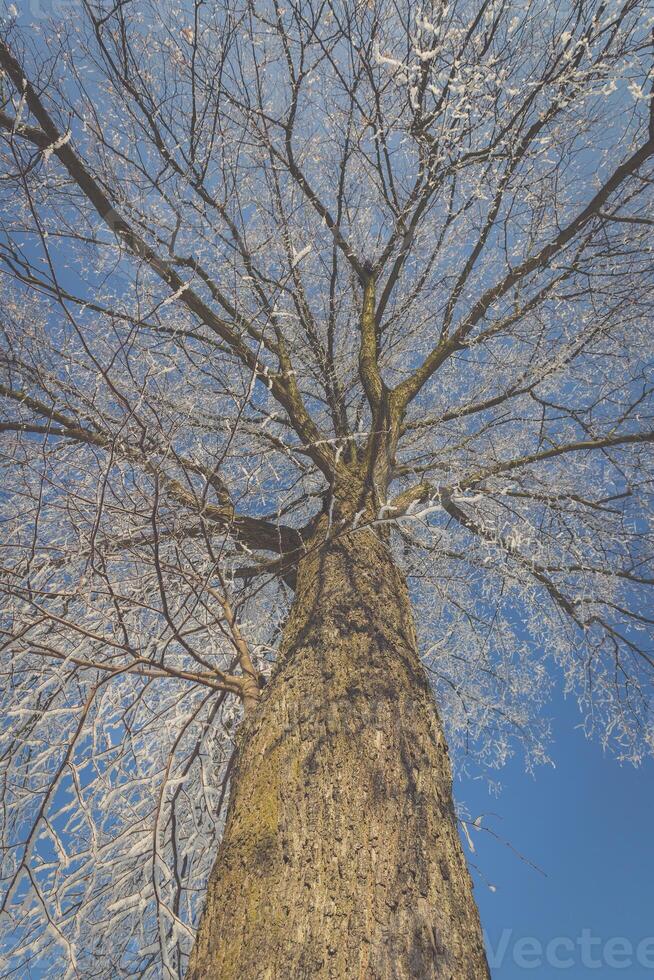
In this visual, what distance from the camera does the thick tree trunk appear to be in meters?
0.95

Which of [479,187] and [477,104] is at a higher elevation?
[477,104]

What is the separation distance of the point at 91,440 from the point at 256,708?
1.40 m

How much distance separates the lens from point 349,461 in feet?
9.63

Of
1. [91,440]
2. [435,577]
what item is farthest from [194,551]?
[435,577]

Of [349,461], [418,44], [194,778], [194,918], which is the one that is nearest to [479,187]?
[418,44]

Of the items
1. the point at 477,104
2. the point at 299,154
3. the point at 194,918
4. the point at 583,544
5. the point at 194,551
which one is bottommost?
the point at 194,918

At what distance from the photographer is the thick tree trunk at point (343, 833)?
0.95m

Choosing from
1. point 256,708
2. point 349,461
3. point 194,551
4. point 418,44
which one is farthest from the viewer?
point 349,461

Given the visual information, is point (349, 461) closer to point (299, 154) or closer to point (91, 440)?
point (91, 440)

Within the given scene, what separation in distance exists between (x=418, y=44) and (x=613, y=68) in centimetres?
88

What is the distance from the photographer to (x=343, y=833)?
1.12 m

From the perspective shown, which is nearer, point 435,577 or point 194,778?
point 194,778

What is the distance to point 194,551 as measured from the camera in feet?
8.55

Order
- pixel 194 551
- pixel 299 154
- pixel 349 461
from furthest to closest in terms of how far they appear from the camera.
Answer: pixel 299 154 < pixel 349 461 < pixel 194 551
